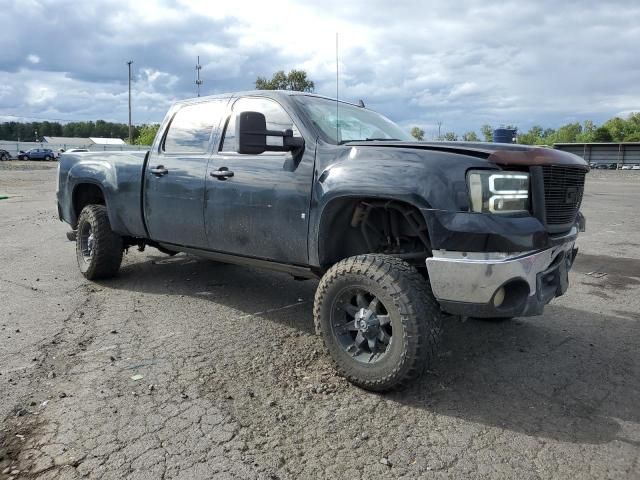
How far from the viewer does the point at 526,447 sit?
110 inches

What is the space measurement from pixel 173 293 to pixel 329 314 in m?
2.66

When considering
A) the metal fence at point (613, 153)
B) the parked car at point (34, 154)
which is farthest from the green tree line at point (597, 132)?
the parked car at point (34, 154)

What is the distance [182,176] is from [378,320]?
2383mm

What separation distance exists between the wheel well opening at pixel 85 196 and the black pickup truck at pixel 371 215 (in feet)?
5.11

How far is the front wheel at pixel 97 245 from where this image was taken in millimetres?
5863

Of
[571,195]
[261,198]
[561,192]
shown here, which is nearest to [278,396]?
[261,198]

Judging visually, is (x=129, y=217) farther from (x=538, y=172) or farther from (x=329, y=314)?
(x=538, y=172)

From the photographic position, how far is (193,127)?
5059 millimetres

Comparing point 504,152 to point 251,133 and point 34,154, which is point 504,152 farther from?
point 34,154

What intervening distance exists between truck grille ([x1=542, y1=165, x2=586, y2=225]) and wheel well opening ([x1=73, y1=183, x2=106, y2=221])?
4866 millimetres

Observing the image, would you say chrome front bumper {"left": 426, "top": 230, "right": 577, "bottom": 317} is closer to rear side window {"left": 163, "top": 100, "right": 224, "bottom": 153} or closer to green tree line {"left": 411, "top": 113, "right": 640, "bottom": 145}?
rear side window {"left": 163, "top": 100, "right": 224, "bottom": 153}

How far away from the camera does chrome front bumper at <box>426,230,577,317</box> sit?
120 inches

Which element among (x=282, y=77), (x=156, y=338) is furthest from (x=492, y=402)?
(x=282, y=77)

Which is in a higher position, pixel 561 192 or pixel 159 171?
pixel 159 171
